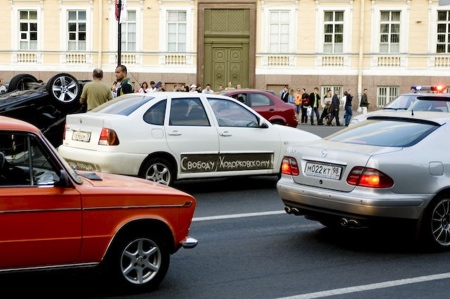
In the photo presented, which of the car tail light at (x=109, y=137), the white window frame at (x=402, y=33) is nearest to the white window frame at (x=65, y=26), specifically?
the white window frame at (x=402, y=33)

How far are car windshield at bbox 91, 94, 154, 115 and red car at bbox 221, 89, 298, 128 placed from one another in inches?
454

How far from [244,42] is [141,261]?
35839mm

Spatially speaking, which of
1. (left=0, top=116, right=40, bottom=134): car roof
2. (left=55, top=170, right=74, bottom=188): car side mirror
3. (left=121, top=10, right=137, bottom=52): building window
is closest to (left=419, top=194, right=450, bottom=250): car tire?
(left=55, top=170, right=74, bottom=188): car side mirror

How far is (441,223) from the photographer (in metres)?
9.14

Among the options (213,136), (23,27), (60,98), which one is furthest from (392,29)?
(213,136)

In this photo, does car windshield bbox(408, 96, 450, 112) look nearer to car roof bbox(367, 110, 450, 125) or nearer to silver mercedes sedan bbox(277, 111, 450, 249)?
car roof bbox(367, 110, 450, 125)

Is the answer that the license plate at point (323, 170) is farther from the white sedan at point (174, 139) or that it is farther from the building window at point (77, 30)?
the building window at point (77, 30)

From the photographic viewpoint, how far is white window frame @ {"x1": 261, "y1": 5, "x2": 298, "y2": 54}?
42.2 meters

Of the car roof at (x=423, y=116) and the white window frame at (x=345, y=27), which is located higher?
the white window frame at (x=345, y=27)

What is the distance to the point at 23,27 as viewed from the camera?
43.1m

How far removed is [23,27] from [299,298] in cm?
A: 3818

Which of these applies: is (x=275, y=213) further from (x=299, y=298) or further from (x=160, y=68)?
(x=160, y=68)

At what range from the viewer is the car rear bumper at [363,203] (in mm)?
8680

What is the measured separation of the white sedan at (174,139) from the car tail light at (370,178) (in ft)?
15.1
